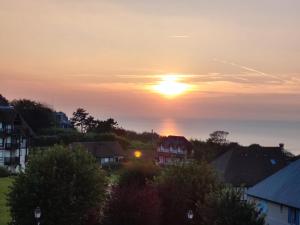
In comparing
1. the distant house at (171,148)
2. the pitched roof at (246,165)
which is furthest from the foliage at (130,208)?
the distant house at (171,148)

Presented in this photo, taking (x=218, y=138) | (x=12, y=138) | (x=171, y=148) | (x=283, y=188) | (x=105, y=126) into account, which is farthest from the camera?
(x=105, y=126)

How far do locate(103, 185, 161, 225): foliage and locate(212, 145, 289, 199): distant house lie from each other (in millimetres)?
25156

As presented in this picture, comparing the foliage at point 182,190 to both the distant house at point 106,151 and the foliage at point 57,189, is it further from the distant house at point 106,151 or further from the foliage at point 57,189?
the distant house at point 106,151

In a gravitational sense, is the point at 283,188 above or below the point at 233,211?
above

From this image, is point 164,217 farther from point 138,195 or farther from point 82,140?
point 82,140

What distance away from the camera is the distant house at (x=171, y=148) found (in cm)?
10182

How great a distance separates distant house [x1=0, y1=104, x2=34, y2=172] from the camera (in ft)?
289

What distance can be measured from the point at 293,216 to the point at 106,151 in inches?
2677

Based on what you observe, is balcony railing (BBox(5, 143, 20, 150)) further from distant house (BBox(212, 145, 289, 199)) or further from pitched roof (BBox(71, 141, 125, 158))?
distant house (BBox(212, 145, 289, 199))

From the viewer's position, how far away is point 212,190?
1470 inches

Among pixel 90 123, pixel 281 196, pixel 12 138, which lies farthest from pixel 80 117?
pixel 281 196

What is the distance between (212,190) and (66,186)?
35.0ft

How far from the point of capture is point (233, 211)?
31219 millimetres

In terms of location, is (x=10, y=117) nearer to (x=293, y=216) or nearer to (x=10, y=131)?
(x=10, y=131)
